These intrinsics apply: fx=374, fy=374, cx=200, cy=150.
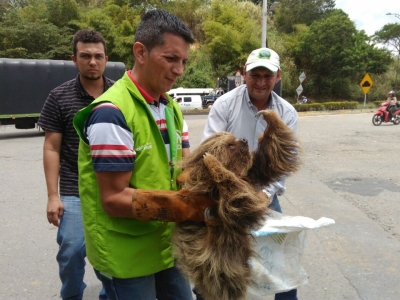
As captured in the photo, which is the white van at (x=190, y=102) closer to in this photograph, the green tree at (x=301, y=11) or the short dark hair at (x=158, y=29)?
the green tree at (x=301, y=11)

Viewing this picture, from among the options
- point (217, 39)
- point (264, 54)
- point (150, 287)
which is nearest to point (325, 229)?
point (264, 54)

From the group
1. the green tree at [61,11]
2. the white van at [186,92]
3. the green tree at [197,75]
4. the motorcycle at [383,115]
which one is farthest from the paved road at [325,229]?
the green tree at [61,11]

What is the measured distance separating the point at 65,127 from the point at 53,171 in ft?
1.06

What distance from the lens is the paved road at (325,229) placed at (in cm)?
340

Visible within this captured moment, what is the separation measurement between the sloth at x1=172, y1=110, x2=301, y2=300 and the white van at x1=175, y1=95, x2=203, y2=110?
27610mm

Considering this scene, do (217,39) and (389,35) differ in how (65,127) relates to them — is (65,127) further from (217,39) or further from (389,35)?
(389,35)

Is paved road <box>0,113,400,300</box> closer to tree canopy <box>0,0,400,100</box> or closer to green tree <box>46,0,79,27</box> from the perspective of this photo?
tree canopy <box>0,0,400,100</box>

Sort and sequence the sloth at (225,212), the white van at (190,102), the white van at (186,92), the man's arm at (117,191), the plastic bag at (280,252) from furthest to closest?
the white van at (186,92), the white van at (190,102), the plastic bag at (280,252), the man's arm at (117,191), the sloth at (225,212)

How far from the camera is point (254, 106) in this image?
273 cm

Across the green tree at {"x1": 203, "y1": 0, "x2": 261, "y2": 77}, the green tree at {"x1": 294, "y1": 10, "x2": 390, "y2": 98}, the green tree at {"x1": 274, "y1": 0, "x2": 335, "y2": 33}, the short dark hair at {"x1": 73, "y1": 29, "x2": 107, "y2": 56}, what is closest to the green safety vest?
the short dark hair at {"x1": 73, "y1": 29, "x2": 107, "y2": 56}

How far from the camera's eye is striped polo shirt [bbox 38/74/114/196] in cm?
265

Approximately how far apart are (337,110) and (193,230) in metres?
29.9

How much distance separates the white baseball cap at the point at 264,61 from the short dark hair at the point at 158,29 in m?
1.03

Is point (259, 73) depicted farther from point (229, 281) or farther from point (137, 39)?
point (229, 281)
